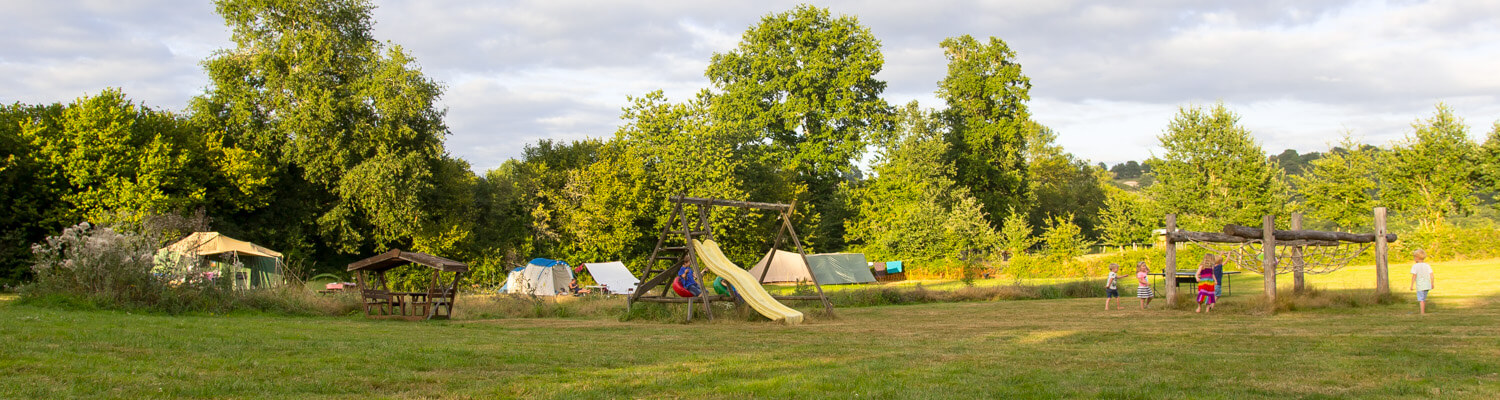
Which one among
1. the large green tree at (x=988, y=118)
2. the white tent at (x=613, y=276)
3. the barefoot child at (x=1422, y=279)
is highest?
the large green tree at (x=988, y=118)

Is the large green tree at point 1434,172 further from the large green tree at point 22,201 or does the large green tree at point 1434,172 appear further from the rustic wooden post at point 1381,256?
the large green tree at point 22,201

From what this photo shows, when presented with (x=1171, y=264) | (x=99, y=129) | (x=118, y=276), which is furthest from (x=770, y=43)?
(x=118, y=276)

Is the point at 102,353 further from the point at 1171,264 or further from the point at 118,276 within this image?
the point at 1171,264

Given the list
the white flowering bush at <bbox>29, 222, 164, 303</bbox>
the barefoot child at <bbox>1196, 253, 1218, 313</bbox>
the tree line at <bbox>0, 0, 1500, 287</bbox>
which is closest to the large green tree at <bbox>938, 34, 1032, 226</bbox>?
the tree line at <bbox>0, 0, 1500, 287</bbox>

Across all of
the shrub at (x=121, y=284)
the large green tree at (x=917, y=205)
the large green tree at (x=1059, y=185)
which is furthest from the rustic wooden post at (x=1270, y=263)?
the large green tree at (x=1059, y=185)

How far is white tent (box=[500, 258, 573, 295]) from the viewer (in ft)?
105

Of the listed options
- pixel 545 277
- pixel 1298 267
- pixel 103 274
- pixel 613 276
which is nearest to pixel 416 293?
pixel 103 274

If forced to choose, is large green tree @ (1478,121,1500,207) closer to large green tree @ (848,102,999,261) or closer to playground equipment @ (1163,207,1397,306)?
large green tree @ (848,102,999,261)

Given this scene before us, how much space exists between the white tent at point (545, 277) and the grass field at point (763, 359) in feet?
60.2

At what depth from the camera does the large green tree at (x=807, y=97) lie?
4744 cm

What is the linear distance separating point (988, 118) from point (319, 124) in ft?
111

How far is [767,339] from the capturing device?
1123 cm

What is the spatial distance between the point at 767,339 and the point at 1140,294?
938 cm

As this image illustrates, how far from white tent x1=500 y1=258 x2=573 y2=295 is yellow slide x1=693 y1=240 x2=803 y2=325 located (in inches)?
632
